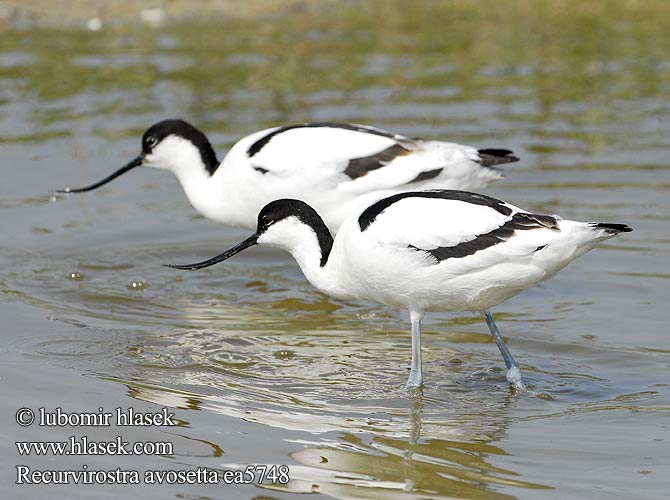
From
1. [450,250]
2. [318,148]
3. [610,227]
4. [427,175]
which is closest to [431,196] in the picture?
[450,250]

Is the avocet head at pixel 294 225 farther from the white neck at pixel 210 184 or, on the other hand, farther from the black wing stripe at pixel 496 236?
the white neck at pixel 210 184

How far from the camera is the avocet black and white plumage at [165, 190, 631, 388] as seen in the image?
5.29 meters

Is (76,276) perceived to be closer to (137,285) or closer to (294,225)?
(137,285)

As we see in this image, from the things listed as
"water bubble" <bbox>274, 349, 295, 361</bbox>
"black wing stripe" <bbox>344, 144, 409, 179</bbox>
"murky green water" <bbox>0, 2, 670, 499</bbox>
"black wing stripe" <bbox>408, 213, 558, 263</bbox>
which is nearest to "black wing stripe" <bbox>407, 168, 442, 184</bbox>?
"black wing stripe" <bbox>344, 144, 409, 179</bbox>

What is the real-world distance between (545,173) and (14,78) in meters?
5.38

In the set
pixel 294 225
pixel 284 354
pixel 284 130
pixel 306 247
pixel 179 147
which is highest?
pixel 284 130

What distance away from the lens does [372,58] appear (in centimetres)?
1257

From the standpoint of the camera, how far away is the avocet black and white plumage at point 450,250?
17.3 ft

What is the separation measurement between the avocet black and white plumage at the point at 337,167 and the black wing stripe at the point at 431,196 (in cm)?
150

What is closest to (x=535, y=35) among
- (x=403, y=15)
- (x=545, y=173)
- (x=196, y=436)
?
(x=403, y=15)

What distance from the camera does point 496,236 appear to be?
5355 millimetres

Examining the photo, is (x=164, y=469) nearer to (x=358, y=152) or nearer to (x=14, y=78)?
(x=358, y=152)

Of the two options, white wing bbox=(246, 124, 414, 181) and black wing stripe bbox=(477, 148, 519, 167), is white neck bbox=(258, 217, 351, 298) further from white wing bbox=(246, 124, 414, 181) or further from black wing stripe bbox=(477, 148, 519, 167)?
black wing stripe bbox=(477, 148, 519, 167)

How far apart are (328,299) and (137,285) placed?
1.13 metres
